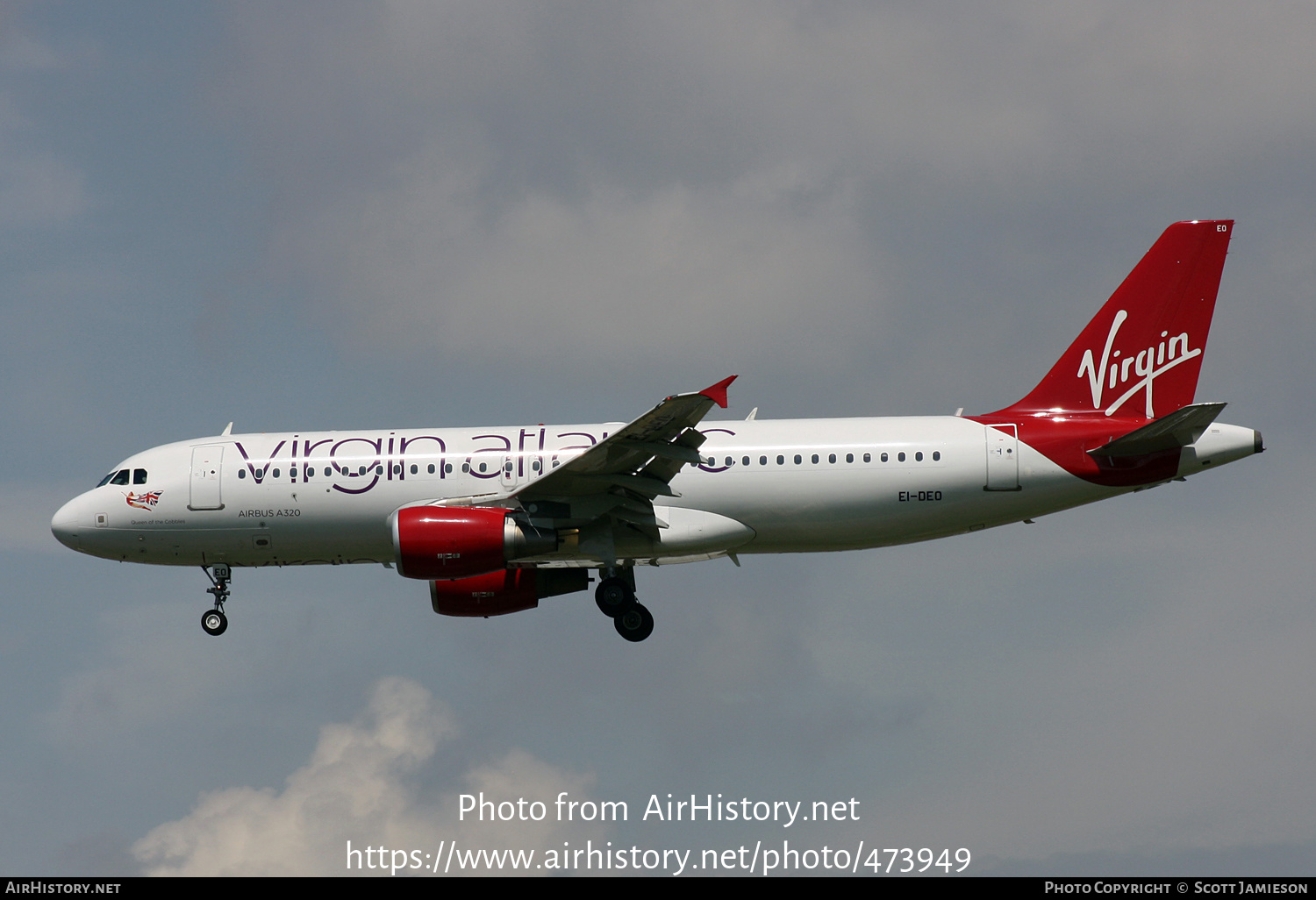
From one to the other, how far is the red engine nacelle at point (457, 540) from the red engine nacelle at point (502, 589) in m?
3.38

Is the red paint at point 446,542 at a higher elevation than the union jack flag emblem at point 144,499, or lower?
lower

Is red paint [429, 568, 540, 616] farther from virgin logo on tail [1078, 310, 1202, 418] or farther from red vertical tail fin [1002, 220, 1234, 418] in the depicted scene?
virgin logo on tail [1078, 310, 1202, 418]

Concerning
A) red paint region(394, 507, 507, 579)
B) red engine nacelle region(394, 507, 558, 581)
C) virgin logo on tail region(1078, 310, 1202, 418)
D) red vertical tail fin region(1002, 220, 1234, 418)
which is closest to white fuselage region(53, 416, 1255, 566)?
red engine nacelle region(394, 507, 558, 581)

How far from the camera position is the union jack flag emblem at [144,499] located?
33.3m

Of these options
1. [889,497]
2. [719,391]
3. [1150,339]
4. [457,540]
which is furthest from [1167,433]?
[457,540]

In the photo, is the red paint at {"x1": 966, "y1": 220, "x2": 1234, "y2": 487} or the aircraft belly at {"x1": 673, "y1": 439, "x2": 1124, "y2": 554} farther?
the red paint at {"x1": 966, "y1": 220, "x2": 1234, "y2": 487}

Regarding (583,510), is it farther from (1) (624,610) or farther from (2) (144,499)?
(2) (144,499)

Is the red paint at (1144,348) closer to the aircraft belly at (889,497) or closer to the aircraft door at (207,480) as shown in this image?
the aircraft belly at (889,497)

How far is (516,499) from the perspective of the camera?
101 feet

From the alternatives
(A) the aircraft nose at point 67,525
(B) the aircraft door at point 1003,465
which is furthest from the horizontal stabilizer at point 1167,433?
(A) the aircraft nose at point 67,525

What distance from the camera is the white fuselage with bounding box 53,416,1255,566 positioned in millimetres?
30953

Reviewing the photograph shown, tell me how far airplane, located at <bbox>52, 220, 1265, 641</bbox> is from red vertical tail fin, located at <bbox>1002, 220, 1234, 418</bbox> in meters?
0.04

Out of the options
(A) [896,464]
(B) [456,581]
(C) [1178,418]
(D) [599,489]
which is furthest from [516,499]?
(C) [1178,418]

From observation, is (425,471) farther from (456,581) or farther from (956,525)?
(956,525)
